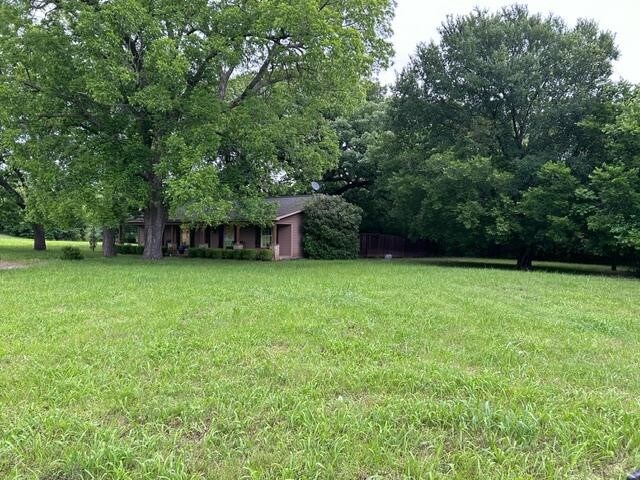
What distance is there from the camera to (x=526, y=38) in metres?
17.9

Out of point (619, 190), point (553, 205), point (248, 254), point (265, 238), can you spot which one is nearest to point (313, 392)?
point (619, 190)

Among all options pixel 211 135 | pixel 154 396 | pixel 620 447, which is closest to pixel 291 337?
pixel 154 396

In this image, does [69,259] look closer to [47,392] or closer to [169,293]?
[169,293]

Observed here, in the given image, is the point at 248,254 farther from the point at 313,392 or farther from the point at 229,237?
the point at 313,392

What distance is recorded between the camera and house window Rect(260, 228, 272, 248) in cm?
2248

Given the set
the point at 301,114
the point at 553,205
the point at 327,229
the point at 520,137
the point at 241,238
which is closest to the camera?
the point at 553,205

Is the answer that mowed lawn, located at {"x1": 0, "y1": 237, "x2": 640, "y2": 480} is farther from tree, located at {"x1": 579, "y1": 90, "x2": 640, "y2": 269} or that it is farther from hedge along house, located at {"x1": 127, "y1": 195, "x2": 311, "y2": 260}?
hedge along house, located at {"x1": 127, "y1": 195, "x2": 311, "y2": 260}

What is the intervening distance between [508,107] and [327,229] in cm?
962

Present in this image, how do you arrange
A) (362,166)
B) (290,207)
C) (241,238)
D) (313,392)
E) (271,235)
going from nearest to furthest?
(313,392), (271,235), (290,207), (241,238), (362,166)

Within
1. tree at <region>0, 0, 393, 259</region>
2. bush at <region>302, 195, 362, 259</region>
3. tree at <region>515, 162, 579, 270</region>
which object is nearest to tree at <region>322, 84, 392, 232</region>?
bush at <region>302, 195, 362, 259</region>

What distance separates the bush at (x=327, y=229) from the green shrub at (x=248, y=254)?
2807mm

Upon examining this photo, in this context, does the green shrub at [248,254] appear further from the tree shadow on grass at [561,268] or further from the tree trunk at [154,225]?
the tree shadow on grass at [561,268]

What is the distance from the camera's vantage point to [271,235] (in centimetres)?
2239

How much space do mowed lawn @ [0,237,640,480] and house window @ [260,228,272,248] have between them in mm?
15569
